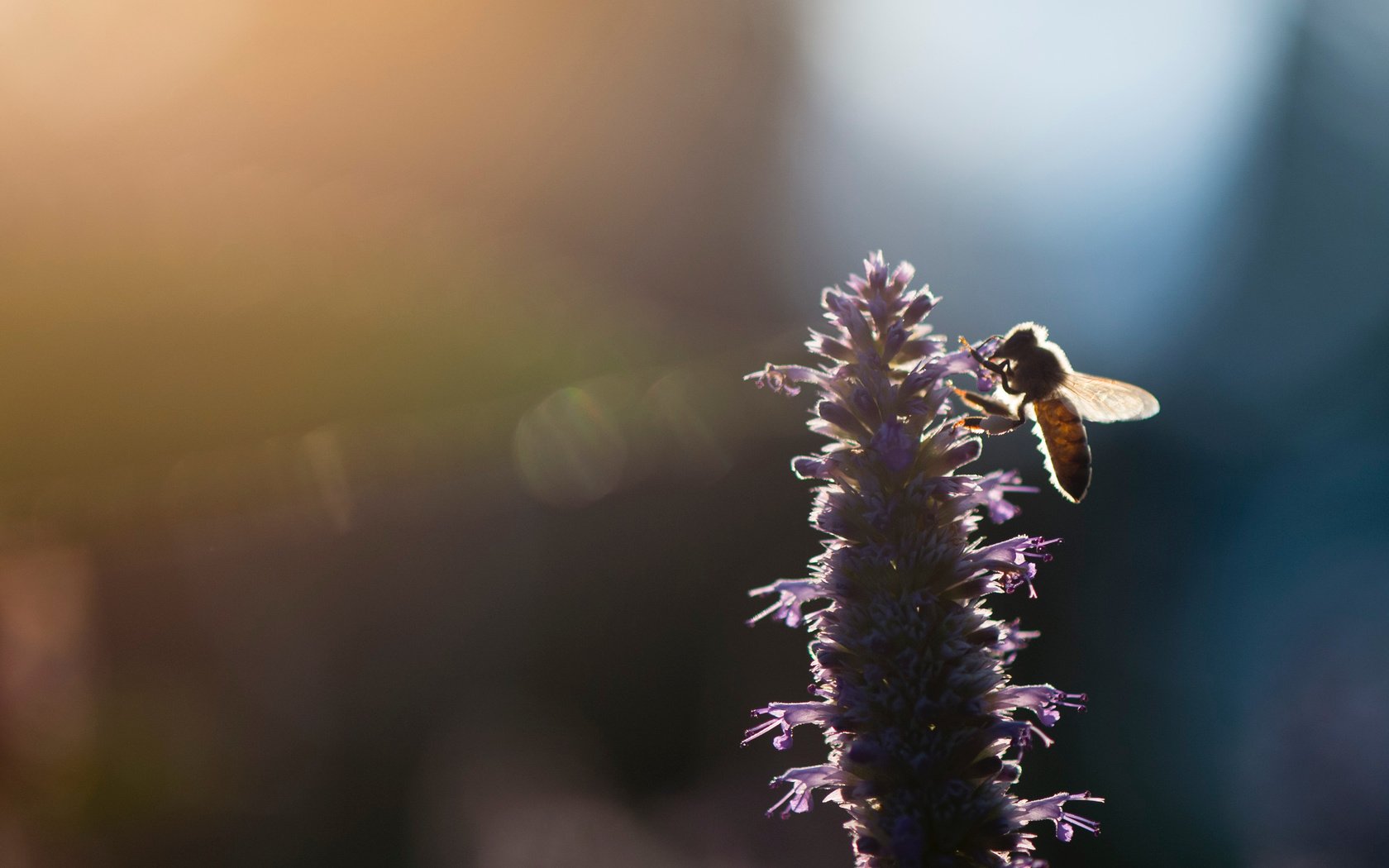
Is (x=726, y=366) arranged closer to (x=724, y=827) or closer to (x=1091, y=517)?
(x=1091, y=517)

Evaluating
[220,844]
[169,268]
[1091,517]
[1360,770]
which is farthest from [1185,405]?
[169,268]

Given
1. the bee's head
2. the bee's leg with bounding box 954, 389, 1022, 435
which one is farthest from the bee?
the bee's leg with bounding box 954, 389, 1022, 435

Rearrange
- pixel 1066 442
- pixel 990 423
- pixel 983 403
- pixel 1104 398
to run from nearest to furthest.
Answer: pixel 990 423
pixel 983 403
pixel 1066 442
pixel 1104 398

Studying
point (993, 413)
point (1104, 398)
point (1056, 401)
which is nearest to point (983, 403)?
point (993, 413)

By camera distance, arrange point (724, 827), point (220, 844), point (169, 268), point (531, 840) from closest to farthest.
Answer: point (531, 840)
point (724, 827)
point (220, 844)
point (169, 268)

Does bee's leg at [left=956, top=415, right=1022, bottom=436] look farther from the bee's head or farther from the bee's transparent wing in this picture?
the bee's transparent wing

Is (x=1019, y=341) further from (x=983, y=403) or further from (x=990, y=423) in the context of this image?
(x=990, y=423)

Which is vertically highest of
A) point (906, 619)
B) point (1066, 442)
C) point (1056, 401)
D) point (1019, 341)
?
point (1019, 341)
